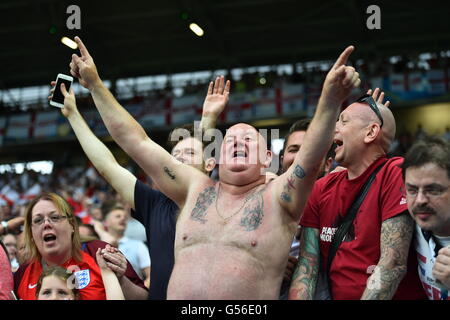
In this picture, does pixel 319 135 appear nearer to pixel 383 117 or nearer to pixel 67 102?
pixel 383 117

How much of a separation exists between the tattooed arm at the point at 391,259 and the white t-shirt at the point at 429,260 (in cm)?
7

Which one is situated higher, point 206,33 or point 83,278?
point 206,33

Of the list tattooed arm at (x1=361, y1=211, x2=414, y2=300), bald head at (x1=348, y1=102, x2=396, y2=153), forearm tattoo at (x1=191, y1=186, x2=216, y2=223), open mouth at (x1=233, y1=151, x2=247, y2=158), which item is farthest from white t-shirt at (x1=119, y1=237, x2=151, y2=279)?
tattooed arm at (x1=361, y1=211, x2=414, y2=300)

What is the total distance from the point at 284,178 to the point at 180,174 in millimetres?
627

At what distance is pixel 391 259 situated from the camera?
270 cm

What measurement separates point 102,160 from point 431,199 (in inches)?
76.4

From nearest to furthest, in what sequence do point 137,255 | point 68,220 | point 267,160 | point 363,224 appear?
point 363,224
point 267,160
point 68,220
point 137,255

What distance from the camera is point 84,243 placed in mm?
3992

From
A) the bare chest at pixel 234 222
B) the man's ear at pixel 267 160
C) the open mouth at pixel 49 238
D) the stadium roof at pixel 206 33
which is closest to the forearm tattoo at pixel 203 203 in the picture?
the bare chest at pixel 234 222

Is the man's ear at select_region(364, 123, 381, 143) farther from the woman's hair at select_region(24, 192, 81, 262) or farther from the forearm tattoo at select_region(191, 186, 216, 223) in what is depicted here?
the woman's hair at select_region(24, 192, 81, 262)

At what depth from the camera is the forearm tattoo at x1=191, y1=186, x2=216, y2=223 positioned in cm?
299

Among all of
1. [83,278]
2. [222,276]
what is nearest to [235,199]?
[222,276]
